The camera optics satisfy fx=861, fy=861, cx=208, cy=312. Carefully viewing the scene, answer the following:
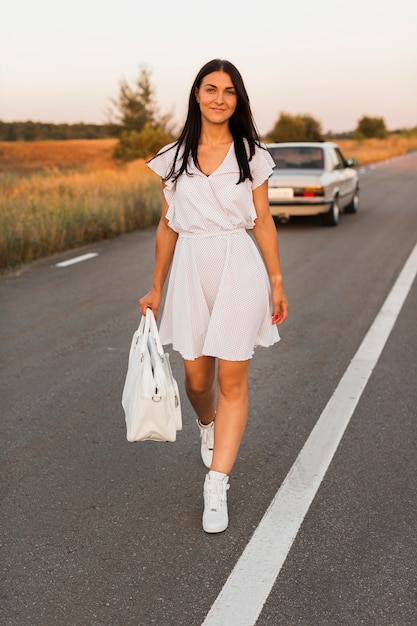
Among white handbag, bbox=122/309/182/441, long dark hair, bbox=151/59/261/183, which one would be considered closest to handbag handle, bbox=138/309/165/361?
white handbag, bbox=122/309/182/441

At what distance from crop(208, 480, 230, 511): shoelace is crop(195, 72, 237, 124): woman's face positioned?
58.1 inches

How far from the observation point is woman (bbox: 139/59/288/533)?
11.2ft

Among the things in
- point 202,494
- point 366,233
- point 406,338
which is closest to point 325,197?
point 366,233

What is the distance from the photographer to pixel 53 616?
2.83m

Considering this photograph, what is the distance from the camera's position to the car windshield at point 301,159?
1466cm

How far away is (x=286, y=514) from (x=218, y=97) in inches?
68.2

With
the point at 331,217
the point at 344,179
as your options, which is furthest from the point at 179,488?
the point at 344,179

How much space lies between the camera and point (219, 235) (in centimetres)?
345

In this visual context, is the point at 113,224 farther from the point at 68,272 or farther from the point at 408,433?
the point at 408,433

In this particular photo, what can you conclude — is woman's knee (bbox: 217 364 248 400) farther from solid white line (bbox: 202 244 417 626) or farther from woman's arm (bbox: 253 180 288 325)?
solid white line (bbox: 202 244 417 626)

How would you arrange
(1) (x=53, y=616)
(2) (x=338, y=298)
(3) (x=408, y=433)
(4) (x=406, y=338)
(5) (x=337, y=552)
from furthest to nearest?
(2) (x=338, y=298), (4) (x=406, y=338), (3) (x=408, y=433), (5) (x=337, y=552), (1) (x=53, y=616)

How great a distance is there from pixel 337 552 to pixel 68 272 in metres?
7.57

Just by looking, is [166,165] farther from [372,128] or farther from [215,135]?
[372,128]

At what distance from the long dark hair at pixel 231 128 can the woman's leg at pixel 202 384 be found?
81 cm
